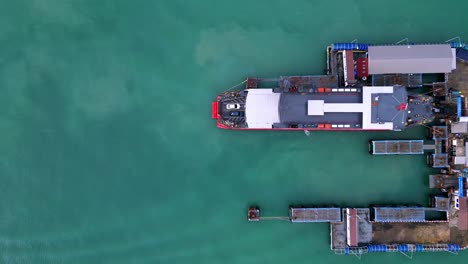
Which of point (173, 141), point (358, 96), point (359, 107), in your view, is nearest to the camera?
point (359, 107)

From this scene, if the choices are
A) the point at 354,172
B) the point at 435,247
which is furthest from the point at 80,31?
the point at 435,247

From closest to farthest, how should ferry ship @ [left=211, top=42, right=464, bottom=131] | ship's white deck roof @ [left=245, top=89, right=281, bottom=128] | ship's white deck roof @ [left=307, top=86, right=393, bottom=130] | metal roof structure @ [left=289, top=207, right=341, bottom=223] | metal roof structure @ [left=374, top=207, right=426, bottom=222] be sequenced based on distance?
1. ship's white deck roof @ [left=307, top=86, right=393, bottom=130]
2. ferry ship @ [left=211, top=42, right=464, bottom=131]
3. ship's white deck roof @ [left=245, top=89, right=281, bottom=128]
4. metal roof structure @ [left=374, top=207, right=426, bottom=222]
5. metal roof structure @ [left=289, top=207, right=341, bottom=223]

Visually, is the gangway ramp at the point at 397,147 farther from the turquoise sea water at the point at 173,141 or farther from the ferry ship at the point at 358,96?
the ferry ship at the point at 358,96

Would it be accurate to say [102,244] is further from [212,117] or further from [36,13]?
[36,13]

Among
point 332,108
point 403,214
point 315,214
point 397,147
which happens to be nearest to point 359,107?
point 332,108

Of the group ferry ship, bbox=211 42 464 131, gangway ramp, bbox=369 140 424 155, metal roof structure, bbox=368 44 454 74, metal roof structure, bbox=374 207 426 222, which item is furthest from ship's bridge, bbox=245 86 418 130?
metal roof structure, bbox=374 207 426 222

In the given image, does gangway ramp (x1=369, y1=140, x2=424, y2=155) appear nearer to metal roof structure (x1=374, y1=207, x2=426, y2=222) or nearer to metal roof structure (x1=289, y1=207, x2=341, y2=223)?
metal roof structure (x1=374, y1=207, x2=426, y2=222)

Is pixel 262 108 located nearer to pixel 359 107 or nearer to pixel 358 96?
pixel 359 107

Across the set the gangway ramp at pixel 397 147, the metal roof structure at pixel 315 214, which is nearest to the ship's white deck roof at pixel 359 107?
the gangway ramp at pixel 397 147
